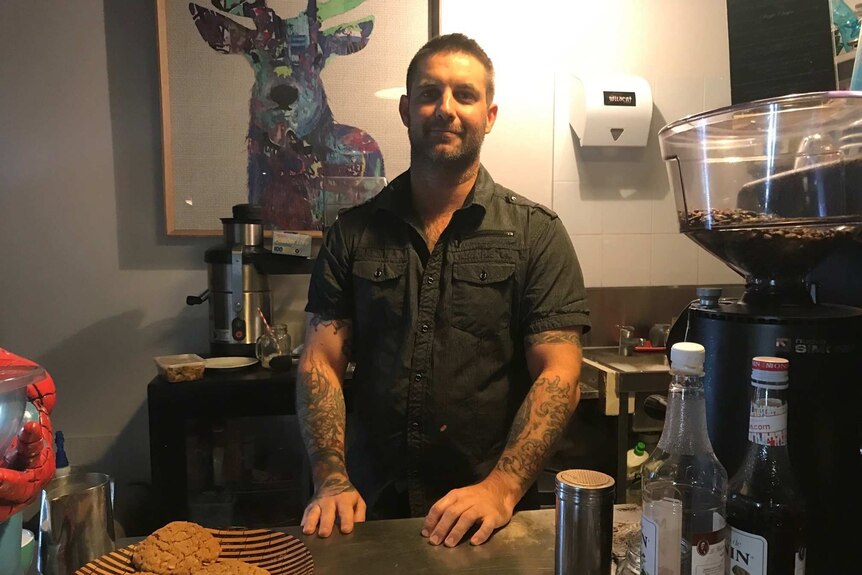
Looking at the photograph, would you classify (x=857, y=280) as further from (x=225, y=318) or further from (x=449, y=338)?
(x=225, y=318)

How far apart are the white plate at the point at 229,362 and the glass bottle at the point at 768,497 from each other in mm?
1637

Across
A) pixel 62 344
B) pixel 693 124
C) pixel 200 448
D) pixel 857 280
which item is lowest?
pixel 200 448

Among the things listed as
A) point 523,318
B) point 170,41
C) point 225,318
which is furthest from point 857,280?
point 170,41

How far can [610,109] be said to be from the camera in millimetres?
2428

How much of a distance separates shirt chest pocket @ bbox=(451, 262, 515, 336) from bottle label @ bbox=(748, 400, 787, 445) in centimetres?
80

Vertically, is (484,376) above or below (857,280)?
below

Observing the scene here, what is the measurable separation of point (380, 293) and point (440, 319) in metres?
0.14

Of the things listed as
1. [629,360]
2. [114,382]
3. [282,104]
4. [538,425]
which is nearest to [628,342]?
[629,360]

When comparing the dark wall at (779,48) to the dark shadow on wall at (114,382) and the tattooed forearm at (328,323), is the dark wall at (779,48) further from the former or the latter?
the dark shadow on wall at (114,382)

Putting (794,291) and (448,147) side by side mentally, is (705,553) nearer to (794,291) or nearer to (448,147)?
(794,291)

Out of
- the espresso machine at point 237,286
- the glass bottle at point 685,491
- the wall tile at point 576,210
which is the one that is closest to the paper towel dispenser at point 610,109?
the wall tile at point 576,210

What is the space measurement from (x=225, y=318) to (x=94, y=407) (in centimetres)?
61

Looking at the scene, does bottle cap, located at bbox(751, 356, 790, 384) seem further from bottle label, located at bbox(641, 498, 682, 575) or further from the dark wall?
the dark wall

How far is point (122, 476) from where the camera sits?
2.33 m
